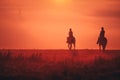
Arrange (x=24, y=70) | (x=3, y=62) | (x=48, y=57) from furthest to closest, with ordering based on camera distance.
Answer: (x=48, y=57) < (x=3, y=62) < (x=24, y=70)

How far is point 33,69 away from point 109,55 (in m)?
12.4

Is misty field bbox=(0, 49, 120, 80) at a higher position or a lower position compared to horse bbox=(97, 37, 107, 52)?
lower

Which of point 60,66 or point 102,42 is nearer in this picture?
point 60,66

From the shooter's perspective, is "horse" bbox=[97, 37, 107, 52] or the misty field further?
"horse" bbox=[97, 37, 107, 52]

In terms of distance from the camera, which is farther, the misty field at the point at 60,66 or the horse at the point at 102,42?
the horse at the point at 102,42

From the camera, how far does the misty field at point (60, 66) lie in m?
51.8

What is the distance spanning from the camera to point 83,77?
51406 mm

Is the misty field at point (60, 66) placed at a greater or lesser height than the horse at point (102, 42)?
lesser

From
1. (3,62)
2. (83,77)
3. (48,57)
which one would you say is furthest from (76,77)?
(48,57)

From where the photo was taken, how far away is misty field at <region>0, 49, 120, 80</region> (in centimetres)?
5184

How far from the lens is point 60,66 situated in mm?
56281

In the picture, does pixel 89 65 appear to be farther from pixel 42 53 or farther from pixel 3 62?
pixel 42 53

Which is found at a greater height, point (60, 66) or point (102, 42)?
→ point (102, 42)

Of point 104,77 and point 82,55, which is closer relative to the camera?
point 104,77
